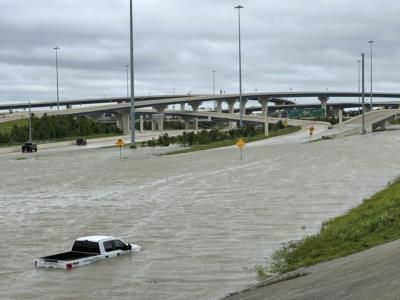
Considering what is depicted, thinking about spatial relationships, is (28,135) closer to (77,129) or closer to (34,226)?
(77,129)

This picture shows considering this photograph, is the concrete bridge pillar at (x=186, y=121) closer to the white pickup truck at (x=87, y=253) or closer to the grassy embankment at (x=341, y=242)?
the white pickup truck at (x=87, y=253)

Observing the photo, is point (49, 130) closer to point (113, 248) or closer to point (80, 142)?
point (80, 142)

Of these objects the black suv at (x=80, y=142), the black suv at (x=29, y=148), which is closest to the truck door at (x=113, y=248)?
the black suv at (x=29, y=148)

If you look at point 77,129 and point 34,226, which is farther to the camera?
point 77,129

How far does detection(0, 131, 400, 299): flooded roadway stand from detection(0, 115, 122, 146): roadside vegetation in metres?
44.9

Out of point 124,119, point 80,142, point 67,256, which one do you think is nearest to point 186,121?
point 124,119

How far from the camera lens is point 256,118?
5285 inches

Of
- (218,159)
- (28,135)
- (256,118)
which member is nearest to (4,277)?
(218,159)

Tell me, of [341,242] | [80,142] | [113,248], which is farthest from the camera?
[80,142]

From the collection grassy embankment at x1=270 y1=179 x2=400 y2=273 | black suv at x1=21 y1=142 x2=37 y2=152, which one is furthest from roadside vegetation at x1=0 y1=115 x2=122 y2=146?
grassy embankment at x1=270 y1=179 x2=400 y2=273

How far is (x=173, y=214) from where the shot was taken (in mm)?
24562

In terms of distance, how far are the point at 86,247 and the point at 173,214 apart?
757 cm

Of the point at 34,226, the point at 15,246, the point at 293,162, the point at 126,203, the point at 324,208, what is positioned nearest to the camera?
the point at 15,246

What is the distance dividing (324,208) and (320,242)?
902 centimetres
